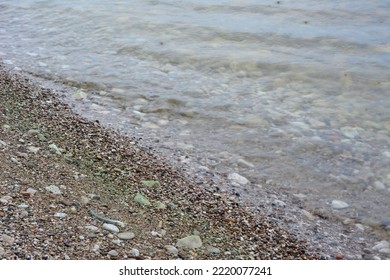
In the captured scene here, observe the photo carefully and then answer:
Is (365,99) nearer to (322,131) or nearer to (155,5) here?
(322,131)

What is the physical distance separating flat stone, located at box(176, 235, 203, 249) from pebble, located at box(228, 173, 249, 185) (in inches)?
62.3

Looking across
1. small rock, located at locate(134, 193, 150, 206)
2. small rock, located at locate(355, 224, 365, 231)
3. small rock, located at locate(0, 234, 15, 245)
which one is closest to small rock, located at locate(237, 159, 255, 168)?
small rock, located at locate(355, 224, 365, 231)

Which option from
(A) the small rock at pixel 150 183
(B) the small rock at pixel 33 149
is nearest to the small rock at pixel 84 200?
(A) the small rock at pixel 150 183

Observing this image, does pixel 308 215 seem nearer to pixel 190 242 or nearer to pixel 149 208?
pixel 190 242

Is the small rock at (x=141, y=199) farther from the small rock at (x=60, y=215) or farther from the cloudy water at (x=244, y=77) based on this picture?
the cloudy water at (x=244, y=77)

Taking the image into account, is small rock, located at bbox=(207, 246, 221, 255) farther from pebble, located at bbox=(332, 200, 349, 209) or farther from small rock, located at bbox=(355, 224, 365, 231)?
pebble, located at bbox=(332, 200, 349, 209)

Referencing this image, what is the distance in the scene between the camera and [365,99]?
28.0 feet

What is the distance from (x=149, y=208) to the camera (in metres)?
5.01

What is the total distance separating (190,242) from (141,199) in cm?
81

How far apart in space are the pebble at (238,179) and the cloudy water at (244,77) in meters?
0.12

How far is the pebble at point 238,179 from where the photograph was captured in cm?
606

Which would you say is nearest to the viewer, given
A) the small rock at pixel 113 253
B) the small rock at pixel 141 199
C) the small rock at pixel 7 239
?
the small rock at pixel 7 239

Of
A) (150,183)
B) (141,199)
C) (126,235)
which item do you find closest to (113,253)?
(126,235)
